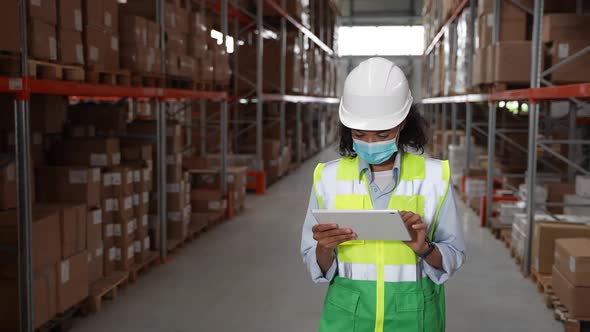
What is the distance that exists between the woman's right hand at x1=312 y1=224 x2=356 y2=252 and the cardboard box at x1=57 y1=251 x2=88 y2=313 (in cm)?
317

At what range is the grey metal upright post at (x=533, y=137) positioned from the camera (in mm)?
6363

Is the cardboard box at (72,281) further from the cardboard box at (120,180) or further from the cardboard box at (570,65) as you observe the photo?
the cardboard box at (570,65)

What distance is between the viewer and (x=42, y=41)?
4660 mm

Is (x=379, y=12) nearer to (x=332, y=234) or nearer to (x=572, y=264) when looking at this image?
(x=572, y=264)

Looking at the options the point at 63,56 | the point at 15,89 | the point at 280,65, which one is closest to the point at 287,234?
the point at 63,56

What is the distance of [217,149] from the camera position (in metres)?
13.2

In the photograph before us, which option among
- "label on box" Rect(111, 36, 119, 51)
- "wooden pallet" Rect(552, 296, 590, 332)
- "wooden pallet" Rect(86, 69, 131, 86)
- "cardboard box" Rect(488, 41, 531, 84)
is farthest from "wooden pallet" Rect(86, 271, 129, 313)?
"cardboard box" Rect(488, 41, 531, 84)

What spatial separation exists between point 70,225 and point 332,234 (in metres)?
3.33

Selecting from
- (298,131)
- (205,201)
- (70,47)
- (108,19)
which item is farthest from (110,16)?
(298,131)

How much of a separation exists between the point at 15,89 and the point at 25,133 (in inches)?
11.2

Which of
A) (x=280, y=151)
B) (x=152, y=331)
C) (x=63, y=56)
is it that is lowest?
(x=152, y=331)

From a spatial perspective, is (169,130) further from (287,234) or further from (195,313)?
(195,313)

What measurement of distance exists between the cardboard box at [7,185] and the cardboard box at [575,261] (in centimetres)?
404

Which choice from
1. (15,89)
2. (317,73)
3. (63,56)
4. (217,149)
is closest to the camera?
(15,89)
